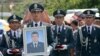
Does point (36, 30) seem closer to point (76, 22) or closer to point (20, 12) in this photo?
point (76, 22)

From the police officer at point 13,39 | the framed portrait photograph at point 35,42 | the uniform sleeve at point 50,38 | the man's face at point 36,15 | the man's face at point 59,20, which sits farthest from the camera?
the man's face at point 59,20

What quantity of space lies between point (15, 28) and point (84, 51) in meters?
1.58

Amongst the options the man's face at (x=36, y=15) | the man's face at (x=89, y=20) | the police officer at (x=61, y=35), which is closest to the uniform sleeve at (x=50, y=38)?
the police officer at (x=61, y=35)

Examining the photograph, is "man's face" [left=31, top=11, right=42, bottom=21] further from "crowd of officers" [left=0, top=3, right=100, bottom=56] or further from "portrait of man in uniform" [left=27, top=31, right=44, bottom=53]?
"portrait of man in uniform" [left=27, top=31, right=44, bottom=53]

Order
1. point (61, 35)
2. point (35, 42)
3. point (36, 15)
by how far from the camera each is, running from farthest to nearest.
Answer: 1. point (61, 35)
2. point (36, 15)
3. point (35, 42)

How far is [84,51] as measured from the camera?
438 inches

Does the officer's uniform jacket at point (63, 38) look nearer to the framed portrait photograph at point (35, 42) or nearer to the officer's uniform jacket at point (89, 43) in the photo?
the officer's uniform jacket at point (89, 43)

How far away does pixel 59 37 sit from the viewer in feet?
37.2

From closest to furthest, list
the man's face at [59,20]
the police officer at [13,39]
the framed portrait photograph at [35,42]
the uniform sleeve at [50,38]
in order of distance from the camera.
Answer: the framed portrait photograph at [35,42] < the uniform sleeve at [50,38] < the police officer at [13,39] < the man's face at [59,20]

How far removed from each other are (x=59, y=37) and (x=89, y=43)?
71 cm

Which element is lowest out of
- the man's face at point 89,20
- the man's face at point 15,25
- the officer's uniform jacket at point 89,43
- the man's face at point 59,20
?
the officer's uniform jacket at point 89,43

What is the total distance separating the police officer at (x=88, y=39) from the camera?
10.9m

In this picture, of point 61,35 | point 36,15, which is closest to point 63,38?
point 61,35

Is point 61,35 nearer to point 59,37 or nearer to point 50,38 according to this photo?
point 59,37
